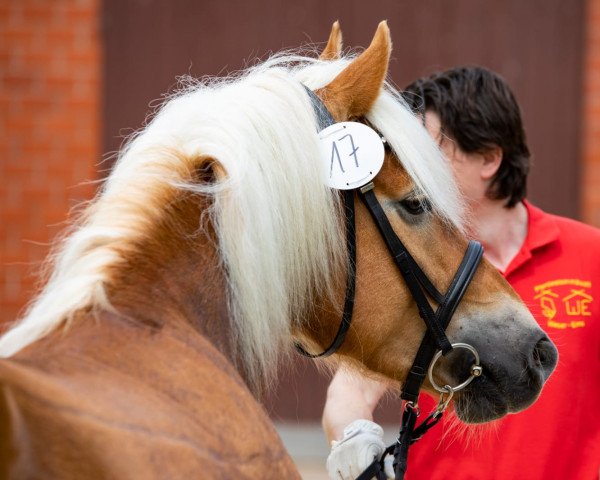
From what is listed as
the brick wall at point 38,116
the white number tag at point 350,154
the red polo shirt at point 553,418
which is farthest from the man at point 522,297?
the brick wall at point 38,116

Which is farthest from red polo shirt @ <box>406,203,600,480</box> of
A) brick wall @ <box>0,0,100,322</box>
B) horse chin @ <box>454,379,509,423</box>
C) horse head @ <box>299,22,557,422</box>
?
brick wall @ <box>0,0,100,322</box>

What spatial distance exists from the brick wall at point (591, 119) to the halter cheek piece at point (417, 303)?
166 inches

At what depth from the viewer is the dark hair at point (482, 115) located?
101 inches

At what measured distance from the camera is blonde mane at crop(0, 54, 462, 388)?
1606mm

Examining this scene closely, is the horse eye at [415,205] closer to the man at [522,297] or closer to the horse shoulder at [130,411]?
the man at [522,297]

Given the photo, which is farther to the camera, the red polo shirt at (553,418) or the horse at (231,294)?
the red polo shirt at (553,418)

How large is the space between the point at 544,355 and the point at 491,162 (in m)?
0.76

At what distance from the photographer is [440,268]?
196 cm

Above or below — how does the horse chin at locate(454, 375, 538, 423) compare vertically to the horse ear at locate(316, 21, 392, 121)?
below

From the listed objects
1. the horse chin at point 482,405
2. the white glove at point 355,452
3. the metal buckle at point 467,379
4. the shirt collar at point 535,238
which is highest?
the shirt collar at point 535,238

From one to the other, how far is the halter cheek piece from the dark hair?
64cm

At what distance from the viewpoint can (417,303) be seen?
1.93 m

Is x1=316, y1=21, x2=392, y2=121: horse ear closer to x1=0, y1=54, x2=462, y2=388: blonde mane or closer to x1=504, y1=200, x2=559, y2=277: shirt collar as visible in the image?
x1=0, y1=54, x2=462, y2=388: blonde mane

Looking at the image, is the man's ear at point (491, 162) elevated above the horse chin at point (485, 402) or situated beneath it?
elevated above
